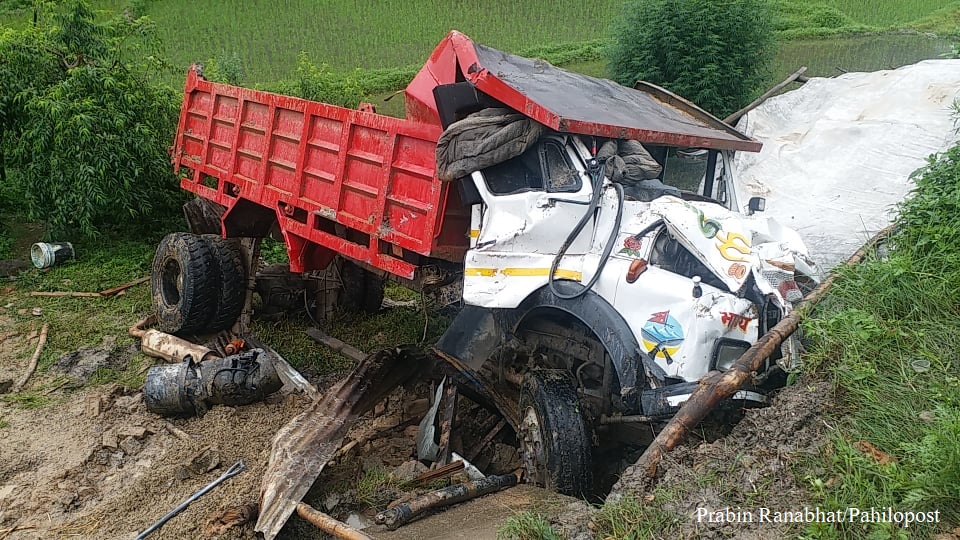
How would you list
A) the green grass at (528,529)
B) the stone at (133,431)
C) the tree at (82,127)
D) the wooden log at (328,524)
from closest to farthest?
the green grass at (528,529)
the wooden log at (328,524)
the stone at (133,431)
the tree at (82,127)

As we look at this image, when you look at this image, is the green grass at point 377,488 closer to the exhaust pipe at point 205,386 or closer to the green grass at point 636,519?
the exhaust pipe at point 205,386

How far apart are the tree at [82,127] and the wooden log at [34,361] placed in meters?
2.03

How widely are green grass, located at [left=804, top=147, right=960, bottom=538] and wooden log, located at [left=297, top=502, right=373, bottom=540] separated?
81.6 inches

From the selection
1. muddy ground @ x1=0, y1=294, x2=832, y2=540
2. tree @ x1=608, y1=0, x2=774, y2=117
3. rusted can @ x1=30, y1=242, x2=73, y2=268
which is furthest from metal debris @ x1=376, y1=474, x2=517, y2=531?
tree @ x1=608, y1=0, x2=774, y2=117

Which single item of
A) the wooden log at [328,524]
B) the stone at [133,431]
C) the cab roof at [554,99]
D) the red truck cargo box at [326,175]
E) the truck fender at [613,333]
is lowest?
the stone at [133,431]

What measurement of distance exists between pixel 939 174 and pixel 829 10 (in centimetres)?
1484

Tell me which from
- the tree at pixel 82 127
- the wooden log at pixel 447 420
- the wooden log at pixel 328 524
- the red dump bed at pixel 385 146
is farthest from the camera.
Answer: the tree at pixel 82 127

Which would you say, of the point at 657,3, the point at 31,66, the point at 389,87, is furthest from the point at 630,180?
the point at 389,87

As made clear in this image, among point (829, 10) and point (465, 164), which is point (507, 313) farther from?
point (829, 10)

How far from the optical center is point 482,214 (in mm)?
4535

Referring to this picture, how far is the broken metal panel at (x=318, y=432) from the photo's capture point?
4.00m

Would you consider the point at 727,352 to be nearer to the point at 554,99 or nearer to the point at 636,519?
the point at 636,519

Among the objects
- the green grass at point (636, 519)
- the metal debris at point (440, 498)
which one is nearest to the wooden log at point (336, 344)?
the metal debris at point (440, 498)

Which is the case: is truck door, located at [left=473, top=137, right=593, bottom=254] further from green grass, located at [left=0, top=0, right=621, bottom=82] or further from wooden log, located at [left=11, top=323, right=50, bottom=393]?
green grass, located at [left=0, top=0, right=621, bottom=82]
